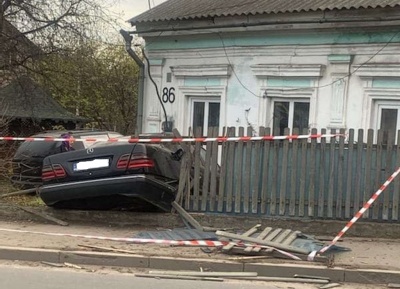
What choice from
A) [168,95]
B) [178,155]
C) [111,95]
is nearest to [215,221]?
[178,155]

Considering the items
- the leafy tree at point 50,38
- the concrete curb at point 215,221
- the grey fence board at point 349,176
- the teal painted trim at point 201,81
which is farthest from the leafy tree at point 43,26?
the grey fence board at point 349,176

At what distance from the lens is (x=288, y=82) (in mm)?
11711

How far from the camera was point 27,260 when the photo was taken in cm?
638

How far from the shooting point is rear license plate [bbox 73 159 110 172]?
7.44 metres

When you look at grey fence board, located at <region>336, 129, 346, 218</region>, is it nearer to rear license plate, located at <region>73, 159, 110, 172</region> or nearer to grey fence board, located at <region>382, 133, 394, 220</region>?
grey fence board, located at <region>382, 133, 394, 220</region>

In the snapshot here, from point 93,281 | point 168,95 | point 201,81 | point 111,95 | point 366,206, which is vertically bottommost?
point 93,281

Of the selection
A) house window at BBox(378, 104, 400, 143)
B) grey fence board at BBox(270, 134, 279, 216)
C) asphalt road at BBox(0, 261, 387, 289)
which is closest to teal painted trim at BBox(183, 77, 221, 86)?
house window at BBox(378, 104, 400, 143)

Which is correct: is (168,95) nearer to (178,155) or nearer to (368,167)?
(178,155)

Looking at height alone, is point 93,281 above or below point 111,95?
below

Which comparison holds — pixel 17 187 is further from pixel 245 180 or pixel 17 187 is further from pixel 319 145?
pixel 319 145

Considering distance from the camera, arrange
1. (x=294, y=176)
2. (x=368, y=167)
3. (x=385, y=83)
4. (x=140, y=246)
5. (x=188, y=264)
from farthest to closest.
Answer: (x=385, y=83) < (x=294, y=176) < (x=368, y=167) < (x=140, y=246) < (x=188, y=264)

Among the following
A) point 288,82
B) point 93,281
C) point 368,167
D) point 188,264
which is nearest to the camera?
point 93,281

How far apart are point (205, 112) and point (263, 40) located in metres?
2.39

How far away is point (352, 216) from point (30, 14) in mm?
8828
